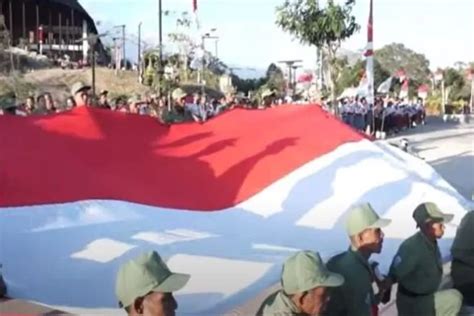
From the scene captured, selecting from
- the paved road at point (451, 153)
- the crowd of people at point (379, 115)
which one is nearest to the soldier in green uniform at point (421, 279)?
the paved road at point (451, 153)

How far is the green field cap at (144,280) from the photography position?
2.71 m

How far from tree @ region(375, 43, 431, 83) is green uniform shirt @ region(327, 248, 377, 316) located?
6932 centimetres

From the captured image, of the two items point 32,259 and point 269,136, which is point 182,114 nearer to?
point 269,136

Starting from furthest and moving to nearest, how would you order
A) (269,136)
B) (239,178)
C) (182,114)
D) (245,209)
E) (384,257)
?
(182,114)
(269,136)
(239,178)
(245,209)
(384,257)

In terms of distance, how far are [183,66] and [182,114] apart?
2332cm

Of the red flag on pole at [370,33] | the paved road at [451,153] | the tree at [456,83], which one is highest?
the red flag on pole at [370,33]

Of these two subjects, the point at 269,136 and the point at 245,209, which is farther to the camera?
the point at 269,136

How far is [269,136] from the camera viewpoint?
794 centimetres

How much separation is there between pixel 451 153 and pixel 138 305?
1533 cm

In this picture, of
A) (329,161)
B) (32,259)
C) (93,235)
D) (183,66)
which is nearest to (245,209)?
(329,161)

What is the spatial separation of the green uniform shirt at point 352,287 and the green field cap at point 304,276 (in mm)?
789

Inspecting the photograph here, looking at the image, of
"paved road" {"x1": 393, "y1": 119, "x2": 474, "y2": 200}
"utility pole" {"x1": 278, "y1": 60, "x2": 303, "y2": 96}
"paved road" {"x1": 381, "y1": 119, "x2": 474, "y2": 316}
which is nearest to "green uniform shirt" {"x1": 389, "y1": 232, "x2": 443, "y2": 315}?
→ "paved road" {"x1": 381, "y1": 119, "x2": 474, "y2": 316}

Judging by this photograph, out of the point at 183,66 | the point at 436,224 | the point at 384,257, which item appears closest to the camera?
the point at 436,224

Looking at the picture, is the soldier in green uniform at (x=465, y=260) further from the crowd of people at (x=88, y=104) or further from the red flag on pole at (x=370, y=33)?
the red flag on pole at (x=370, y=33)
